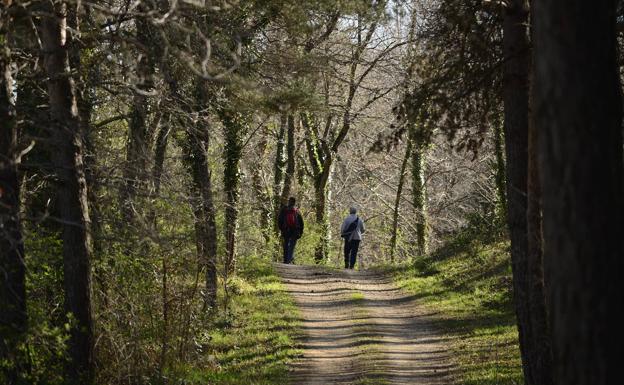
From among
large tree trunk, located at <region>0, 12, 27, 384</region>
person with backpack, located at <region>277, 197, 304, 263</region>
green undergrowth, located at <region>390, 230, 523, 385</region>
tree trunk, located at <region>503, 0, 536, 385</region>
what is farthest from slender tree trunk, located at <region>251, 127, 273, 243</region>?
large tree trunk, located at <region>0, 12, 27, 384</region>

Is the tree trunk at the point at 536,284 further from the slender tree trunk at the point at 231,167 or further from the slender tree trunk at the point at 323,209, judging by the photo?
the slender tree trunk at the point at 323,209

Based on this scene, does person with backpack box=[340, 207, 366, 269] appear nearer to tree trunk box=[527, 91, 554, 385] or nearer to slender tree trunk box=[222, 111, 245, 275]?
slender tree trunk box=[222, 111, 245, 275]

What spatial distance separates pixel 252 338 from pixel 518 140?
7.73 m

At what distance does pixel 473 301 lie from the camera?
64.1 ft

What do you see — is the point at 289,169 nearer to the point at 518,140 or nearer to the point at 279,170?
the point at 279,170

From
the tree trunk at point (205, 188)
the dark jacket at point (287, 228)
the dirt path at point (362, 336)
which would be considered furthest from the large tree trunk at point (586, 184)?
the dark jacket at point (287, 228)

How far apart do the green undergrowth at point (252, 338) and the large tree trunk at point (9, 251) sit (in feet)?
10.9

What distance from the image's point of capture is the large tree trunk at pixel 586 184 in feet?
20.2

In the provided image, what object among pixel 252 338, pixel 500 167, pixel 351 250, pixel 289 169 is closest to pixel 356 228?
pixel 351 250

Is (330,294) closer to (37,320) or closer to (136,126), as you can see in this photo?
(136,126)

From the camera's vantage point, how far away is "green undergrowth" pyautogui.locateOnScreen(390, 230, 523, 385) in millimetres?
14119

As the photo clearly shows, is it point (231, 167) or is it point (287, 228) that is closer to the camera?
point (231, 167)

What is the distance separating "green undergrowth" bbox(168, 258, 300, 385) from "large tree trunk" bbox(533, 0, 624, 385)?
7.18 meters

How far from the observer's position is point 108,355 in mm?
11867
